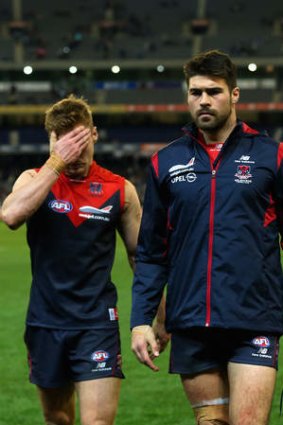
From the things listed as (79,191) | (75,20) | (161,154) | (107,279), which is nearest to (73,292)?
(107,279)

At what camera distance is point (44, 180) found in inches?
194

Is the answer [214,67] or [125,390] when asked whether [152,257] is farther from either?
[125,390]

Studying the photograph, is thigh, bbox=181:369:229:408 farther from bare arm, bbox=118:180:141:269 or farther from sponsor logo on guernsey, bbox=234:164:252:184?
bare arm, bbox=118:180:141:269

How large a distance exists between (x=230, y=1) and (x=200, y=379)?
170 feet

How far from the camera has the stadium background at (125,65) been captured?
48406 mm

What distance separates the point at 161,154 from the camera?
4.47 m

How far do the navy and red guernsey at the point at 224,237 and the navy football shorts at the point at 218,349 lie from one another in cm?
5

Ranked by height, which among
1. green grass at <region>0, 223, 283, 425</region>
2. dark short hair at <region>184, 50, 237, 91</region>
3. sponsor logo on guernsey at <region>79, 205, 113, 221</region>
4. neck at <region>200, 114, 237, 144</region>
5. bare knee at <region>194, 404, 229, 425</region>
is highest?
dark short hair at <region>184, 50, 237, 91</region>

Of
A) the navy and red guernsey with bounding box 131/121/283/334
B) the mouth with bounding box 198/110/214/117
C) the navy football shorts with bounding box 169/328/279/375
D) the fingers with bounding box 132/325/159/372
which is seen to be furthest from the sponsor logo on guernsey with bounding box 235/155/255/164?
the fingers with bounding box 132/325/159/372

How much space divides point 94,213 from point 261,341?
4.28 ft

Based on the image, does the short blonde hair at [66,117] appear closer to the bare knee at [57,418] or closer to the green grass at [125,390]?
the bare knee at [57,418]

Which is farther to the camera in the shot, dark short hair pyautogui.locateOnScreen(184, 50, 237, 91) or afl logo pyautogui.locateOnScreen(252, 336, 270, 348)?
dark short hair pyautogui.locateOnScreen(184, 50, 237, 91)

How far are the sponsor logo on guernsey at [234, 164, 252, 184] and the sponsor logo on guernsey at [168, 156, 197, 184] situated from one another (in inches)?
7.4

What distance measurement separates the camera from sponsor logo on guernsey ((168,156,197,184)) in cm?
432
